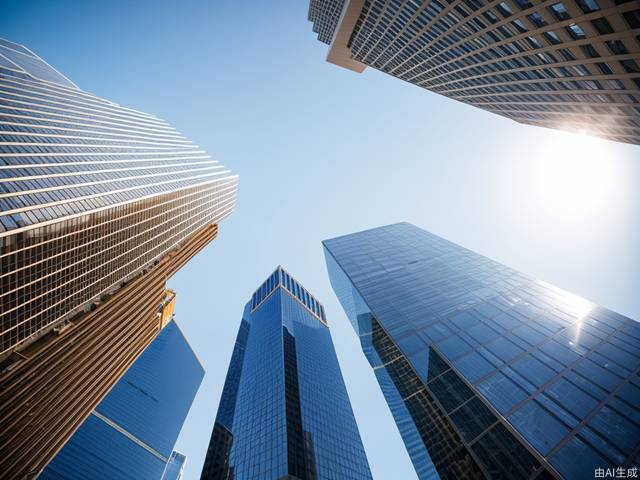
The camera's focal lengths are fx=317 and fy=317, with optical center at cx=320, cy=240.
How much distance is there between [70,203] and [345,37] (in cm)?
6018

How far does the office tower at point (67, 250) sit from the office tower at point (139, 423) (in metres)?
59.2

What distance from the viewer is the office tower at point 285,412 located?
71.9m

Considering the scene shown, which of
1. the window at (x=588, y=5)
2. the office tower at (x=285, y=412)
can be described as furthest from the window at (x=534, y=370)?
the office tower at (x=285, y=412)

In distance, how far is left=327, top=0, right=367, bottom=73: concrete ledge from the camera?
55344mm

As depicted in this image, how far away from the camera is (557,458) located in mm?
27891

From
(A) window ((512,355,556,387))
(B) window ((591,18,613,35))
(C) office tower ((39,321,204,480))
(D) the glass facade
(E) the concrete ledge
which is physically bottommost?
(C) office tower ((39,321,204,480))

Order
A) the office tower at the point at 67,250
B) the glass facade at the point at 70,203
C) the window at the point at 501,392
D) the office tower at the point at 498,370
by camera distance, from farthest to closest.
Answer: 1. the office tower at the point at 67,250
2. the glass facade at the point at 70,203
3. the window at the point at 501,392
4. the office tower at the point at 498,370

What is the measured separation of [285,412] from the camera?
81.3 m

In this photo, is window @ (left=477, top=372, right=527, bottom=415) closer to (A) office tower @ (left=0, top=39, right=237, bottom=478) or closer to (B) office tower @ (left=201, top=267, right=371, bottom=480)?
(B) office tower @ (left=201, top=267, right=371, bottom=480)

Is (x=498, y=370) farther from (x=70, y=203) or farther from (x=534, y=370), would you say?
(x=70, y=203)

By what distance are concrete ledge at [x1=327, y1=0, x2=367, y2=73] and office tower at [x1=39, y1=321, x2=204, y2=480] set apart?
148 metres

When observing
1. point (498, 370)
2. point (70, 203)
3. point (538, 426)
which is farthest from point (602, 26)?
point (70, 203)

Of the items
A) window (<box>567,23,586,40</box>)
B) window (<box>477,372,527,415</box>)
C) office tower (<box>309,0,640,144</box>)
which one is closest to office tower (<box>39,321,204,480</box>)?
window (<box>477,372,527,415</box>)

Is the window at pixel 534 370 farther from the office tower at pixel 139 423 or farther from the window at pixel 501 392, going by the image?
the office tower at pixel 139 423
